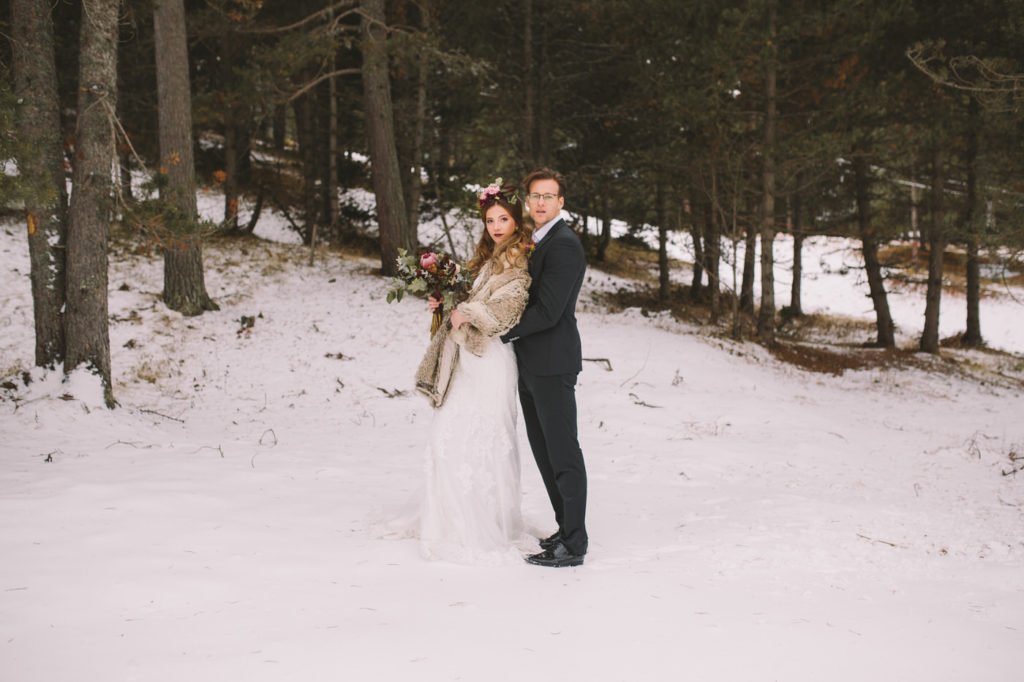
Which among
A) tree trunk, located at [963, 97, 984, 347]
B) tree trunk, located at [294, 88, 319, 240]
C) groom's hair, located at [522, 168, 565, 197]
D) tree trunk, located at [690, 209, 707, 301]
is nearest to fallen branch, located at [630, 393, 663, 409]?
groom's hair, located at [522, 168, 565, 197]

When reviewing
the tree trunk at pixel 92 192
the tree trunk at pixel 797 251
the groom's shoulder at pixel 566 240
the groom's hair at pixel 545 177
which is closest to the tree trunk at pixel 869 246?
the tree trunk at pixel 797 251

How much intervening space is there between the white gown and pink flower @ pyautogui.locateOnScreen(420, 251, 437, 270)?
0.56m

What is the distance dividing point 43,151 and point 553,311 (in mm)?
5876

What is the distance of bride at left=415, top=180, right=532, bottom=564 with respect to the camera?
397 centimetres

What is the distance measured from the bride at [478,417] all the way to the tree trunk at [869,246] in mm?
14222

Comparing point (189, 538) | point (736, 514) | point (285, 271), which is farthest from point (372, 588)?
point (285, 271)

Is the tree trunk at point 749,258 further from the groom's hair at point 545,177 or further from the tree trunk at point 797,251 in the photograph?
the groom's hair at point 545,177

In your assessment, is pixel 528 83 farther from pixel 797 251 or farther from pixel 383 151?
pixel 797 251

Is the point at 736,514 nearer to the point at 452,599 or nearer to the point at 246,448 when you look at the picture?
the point at 452,599

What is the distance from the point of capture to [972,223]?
1273 cm

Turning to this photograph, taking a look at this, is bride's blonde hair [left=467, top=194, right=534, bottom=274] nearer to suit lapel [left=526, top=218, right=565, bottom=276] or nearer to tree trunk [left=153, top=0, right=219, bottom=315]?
suit lapel [left=526, top=218, right=565, bottom=276]

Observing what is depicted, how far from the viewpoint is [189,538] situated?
3.93 meters

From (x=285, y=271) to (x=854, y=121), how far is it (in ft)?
42.9

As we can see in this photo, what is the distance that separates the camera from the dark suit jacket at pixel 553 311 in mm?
3842
